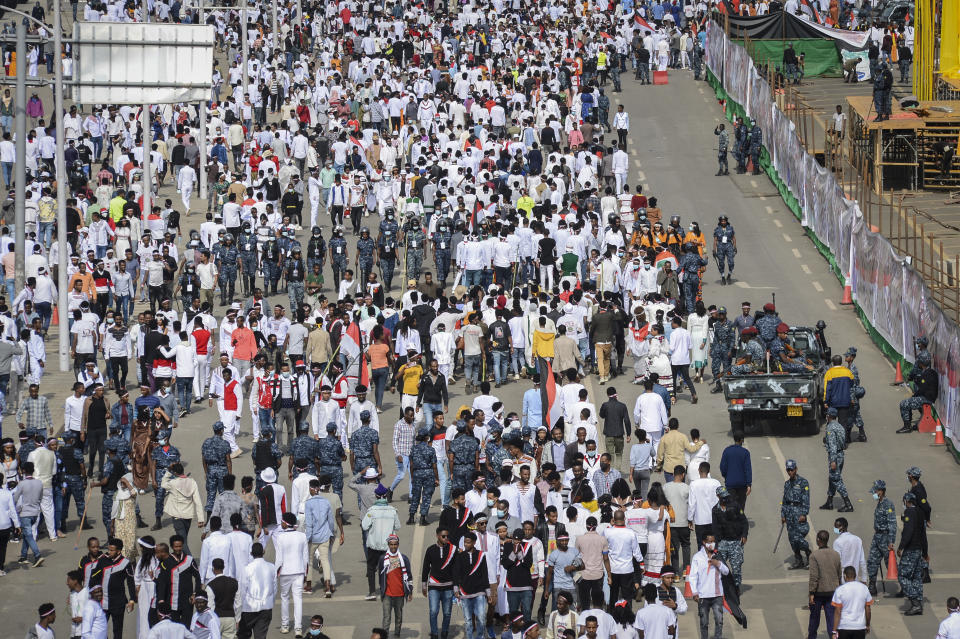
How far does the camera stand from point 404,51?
5359cm

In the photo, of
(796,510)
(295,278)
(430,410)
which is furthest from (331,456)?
(295,278)

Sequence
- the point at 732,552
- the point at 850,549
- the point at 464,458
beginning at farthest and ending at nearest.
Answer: the point at 464,458 → the point at 732,552 → the point at 850,549

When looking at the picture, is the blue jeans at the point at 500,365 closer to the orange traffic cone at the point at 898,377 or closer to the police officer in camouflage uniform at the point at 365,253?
the police officer in camouflage uniform at the point at 365,253

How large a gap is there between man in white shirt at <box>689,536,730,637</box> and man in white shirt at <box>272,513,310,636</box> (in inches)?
162

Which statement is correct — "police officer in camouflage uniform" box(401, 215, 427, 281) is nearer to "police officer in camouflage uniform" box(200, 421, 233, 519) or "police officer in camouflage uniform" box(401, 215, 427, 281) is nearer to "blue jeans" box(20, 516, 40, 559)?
"police officer in camouflage uniform" box(200, 421, 233, 519)

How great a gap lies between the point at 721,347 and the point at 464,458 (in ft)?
23.1

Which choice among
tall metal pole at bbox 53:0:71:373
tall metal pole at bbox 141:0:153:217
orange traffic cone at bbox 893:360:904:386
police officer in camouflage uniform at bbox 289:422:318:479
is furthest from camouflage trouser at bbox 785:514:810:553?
tall metal pole at bbox 141:0:153:217

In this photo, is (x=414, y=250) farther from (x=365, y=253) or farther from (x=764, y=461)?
(x=764, y=461)

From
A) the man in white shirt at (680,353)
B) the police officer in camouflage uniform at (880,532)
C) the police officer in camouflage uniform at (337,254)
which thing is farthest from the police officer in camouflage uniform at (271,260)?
the police officer in camouflage uniform at (880,532)

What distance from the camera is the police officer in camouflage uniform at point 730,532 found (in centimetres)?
1917

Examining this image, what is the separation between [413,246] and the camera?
33281mm

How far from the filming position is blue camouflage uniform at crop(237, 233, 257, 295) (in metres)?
32.0

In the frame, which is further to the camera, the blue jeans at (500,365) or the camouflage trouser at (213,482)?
the blue jeans at (500,365)

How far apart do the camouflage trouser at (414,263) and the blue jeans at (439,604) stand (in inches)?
609
